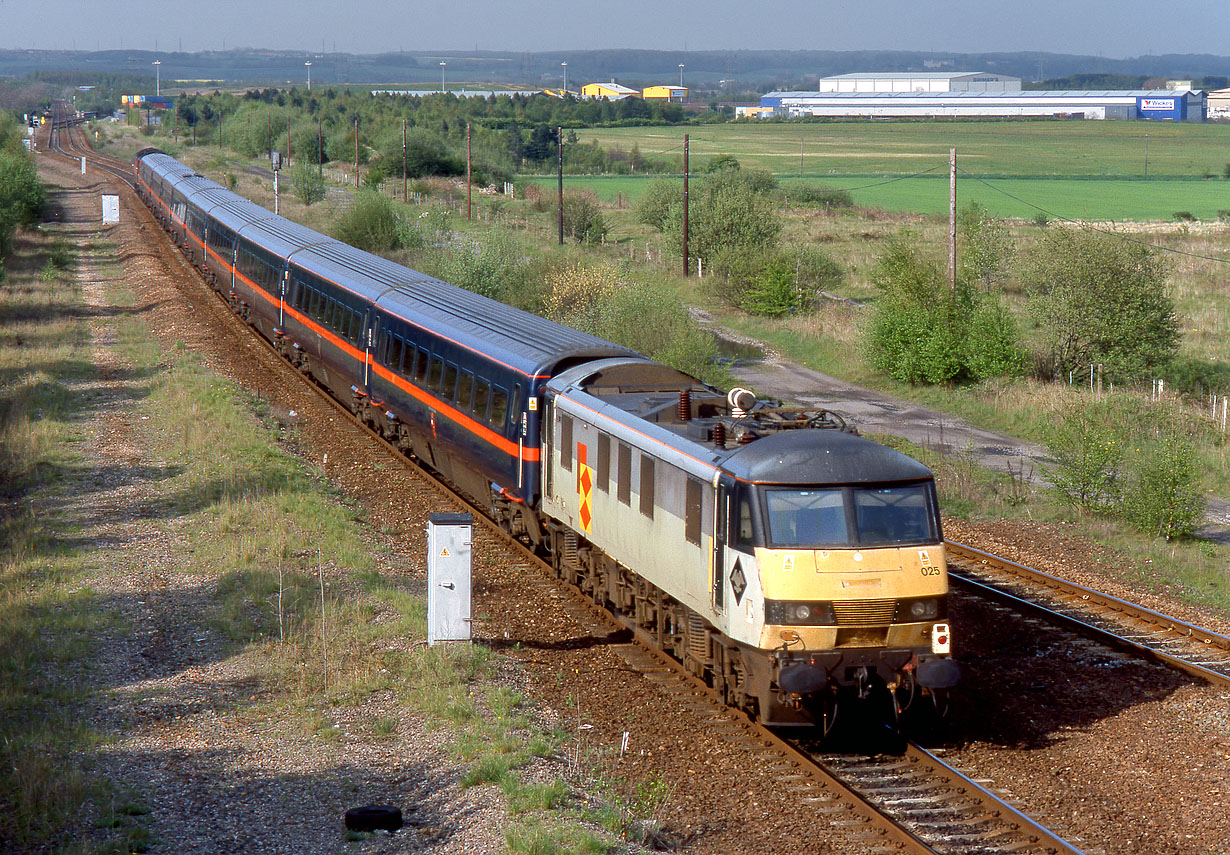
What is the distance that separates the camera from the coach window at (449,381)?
20.0 metres

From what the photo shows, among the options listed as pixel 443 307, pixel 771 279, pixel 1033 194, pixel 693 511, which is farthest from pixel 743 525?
pixel 1033 194

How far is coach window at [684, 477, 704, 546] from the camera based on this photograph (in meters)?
12.3

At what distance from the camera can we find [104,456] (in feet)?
78.8

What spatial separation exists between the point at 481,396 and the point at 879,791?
969cm

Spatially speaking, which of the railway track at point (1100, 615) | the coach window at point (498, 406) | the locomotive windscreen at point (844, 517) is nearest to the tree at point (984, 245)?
the railway track at point (1100, 615)

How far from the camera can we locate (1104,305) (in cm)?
3366

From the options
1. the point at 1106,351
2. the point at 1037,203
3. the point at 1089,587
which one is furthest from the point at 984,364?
the point at 1037,203

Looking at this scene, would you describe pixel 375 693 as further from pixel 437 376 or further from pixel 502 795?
pixel 437 376

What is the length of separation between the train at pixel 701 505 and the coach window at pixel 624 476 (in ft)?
0.11

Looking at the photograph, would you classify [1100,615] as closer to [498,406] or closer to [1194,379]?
[498,406]

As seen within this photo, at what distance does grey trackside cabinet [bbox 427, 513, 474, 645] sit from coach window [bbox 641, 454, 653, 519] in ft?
6.96

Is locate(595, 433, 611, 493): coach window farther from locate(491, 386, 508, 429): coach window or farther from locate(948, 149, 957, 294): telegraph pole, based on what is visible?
locate(948, 149, 957, 294): telegraph pole

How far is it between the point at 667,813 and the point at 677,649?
3463 mm

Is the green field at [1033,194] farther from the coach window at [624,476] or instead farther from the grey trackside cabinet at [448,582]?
the grey trackside cabinet at [448,582]
